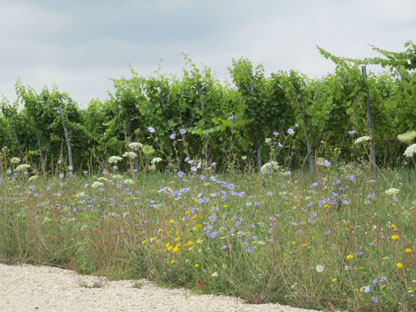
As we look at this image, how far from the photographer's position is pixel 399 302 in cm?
314

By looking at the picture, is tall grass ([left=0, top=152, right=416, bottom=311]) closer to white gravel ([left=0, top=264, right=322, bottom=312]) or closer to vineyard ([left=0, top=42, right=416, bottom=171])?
white gravel ([left=0, top=264, right=322, bottom=312])

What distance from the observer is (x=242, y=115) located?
970cm

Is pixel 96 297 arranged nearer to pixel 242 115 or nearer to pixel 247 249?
pixel 247 249

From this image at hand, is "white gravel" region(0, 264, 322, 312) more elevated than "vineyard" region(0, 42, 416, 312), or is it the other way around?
"vineyard" region(0, 42, 416, 312)

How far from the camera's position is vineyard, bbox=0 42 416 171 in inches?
336

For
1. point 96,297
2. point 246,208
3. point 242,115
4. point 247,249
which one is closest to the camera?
point 247,249

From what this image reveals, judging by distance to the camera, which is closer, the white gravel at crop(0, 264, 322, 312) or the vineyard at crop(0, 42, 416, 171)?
the white gravel at crop(0, 264, 322, 312)

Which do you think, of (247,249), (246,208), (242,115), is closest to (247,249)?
(247,249)

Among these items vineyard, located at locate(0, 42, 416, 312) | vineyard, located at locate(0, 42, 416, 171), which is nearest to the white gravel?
vineyard, located at locate(0, 42, 416, 312)

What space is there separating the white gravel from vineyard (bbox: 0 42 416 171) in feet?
10.5

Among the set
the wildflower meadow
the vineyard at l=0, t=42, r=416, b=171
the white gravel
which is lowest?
the white gravel

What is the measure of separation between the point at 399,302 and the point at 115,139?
9.14m

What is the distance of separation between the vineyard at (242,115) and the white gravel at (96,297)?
3.19 m

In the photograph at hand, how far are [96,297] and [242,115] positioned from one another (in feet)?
21.2
